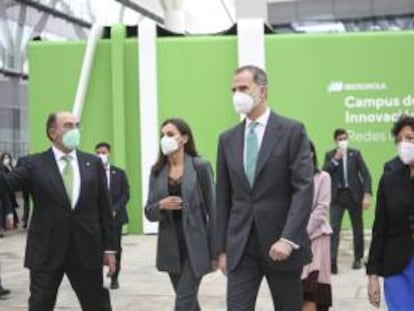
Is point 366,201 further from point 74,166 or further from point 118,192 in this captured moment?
point 74,166

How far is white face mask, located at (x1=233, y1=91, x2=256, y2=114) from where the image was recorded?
16.2ft

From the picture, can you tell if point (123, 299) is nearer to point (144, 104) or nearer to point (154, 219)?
point (154, 219)

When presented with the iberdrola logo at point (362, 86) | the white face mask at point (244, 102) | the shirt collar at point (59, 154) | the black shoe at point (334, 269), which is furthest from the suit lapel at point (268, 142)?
the iberdrola logo at point (362, 86)

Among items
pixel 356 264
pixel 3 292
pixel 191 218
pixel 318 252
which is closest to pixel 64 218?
pixel 191 218

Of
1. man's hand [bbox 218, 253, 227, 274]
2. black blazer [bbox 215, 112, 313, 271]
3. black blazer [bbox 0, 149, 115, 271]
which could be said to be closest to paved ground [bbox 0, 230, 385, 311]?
black blazer [bbox 0, 149, 115, 271]

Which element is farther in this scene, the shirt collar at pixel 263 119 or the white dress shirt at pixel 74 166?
the white dress shirt at pixel 74 166

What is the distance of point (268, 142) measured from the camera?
15.9 feet

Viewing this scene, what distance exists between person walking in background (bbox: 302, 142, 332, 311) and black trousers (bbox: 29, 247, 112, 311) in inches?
65.5

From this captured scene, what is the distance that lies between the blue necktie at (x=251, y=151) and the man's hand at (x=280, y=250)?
1.36 feet

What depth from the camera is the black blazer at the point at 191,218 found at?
6090 millimetres

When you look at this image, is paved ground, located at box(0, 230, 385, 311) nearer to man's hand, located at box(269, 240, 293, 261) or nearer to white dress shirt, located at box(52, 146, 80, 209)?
white dress shirt, located at box(52, 146, 80, 209)

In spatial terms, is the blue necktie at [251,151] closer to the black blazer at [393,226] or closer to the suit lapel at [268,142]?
the suit lapel at [268,142]

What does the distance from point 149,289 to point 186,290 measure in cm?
391

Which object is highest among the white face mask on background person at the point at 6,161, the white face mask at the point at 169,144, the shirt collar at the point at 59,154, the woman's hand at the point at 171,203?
the white face mask on background person at the point at 6,161
